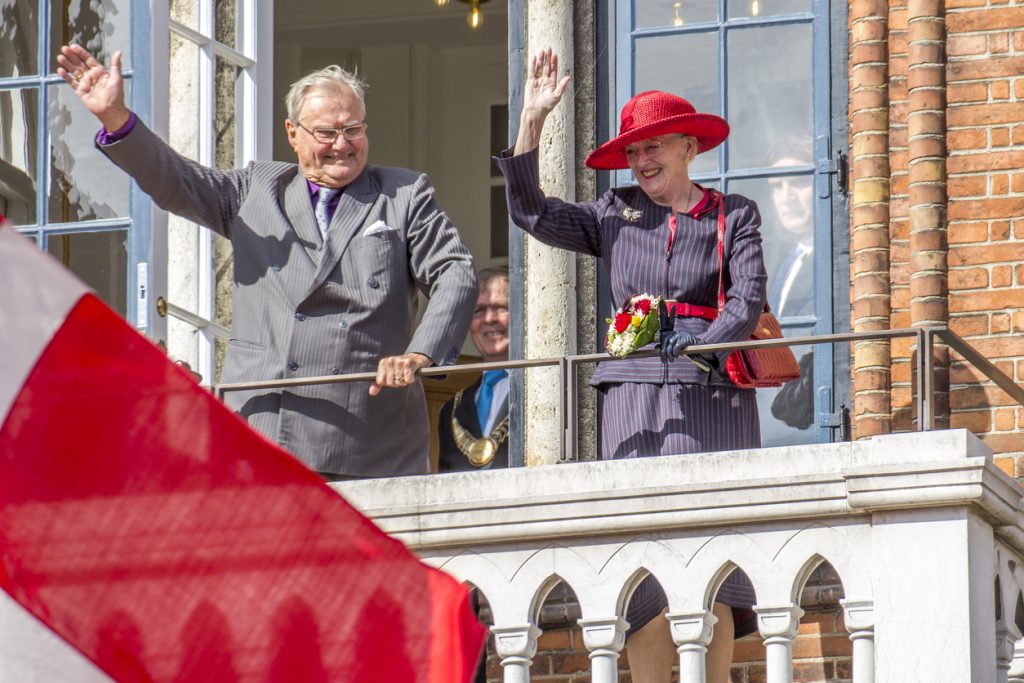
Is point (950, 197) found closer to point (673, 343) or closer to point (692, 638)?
point (673, 343)

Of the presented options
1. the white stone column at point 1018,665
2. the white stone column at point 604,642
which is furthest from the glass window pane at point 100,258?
the white stone column at point 1018,665

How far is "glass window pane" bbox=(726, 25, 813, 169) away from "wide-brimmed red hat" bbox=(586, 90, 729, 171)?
108 cm

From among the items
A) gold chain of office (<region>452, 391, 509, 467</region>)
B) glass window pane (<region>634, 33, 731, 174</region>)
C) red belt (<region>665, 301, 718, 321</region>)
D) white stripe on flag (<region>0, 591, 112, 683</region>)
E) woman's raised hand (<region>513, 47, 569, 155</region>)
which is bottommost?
white stripe on flag (<region>0, 591, 112, 683</region>)

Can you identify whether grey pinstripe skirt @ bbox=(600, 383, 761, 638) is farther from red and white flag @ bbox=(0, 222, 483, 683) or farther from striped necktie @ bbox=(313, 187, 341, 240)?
red and white flag @ bbox=(0, 222, 483, 683)

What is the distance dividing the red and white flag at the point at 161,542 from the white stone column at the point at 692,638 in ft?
4.82

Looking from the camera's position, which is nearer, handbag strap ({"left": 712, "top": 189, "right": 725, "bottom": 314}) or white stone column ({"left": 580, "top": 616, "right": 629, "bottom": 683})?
white stone column ({"left": 580, "top": 616, "right": 629, "bottom": 683})

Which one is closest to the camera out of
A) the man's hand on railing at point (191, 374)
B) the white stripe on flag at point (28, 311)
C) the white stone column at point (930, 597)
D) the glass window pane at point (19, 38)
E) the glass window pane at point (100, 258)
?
the white stripe on flag at point (28, 311)

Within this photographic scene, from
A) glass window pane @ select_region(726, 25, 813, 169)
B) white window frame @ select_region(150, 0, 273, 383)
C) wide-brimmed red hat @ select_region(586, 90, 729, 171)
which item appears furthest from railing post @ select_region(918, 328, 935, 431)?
white window frame @ select_region(150, 0, 273, 383)

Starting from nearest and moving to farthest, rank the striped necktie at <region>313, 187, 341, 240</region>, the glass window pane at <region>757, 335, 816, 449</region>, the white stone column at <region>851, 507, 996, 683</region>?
the white stone column at <region>851, 507, 996, 683</region>, the striped necktie at <region>313, 187, 341, 240</region>, the glass window pane at <region>757, 335, 816, 449</region>

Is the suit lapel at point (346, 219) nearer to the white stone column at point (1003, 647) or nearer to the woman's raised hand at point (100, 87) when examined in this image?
the woman's raised hand at point (100, 87)

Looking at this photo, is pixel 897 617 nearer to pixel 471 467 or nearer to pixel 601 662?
pixel 601 662

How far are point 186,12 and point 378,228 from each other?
1.97 m

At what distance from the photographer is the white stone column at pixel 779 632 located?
772 centimetres

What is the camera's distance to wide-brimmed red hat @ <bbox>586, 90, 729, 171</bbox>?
816 cm
